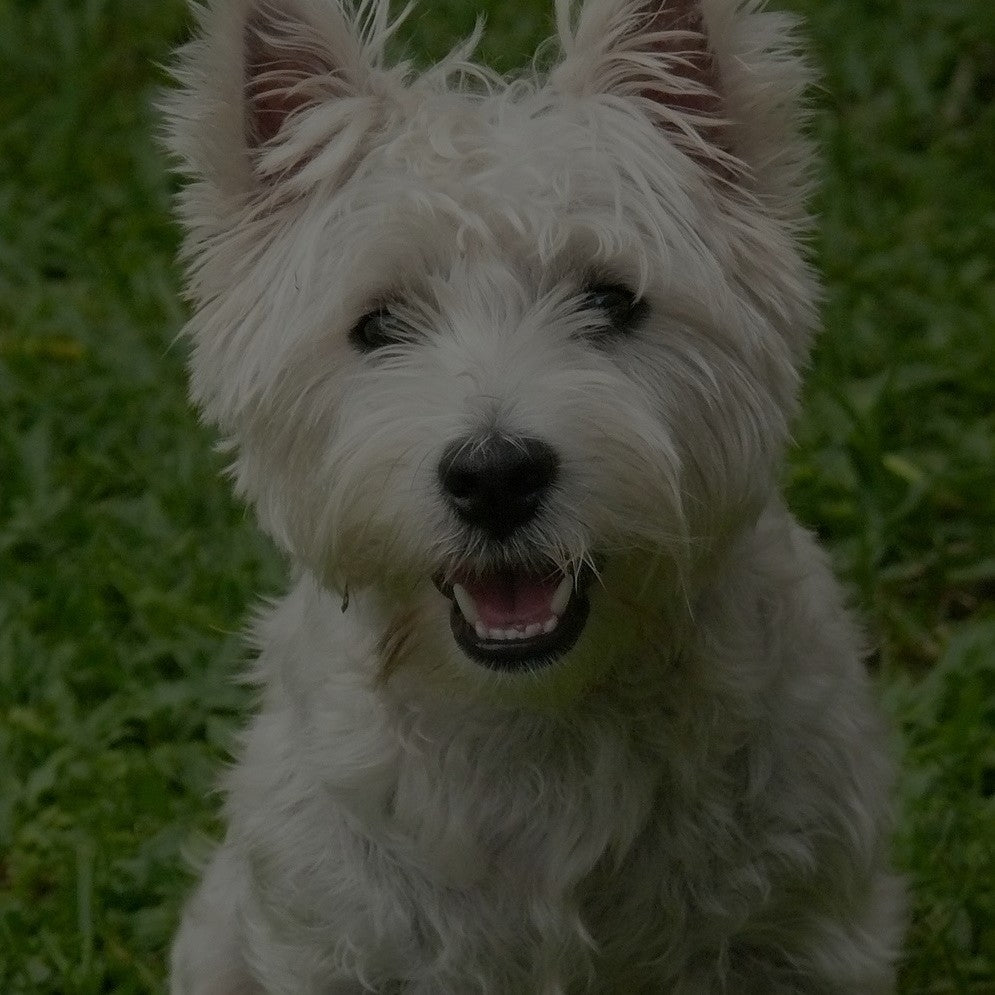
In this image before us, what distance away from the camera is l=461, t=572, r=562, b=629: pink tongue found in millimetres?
3639

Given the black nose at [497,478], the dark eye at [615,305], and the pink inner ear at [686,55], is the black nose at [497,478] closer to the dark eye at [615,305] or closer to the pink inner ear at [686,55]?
the dark eye at [615,305]

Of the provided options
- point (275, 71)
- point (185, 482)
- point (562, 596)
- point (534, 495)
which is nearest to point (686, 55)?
point (275, 71)

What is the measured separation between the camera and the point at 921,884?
5.14m

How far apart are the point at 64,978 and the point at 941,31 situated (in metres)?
5.74

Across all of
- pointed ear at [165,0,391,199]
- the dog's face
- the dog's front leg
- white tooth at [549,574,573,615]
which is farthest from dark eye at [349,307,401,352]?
the dog's front leg

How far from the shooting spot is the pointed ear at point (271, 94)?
3.74 metres

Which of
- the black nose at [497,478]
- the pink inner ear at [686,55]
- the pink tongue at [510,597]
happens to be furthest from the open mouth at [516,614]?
the pink inner ear at [686,55]

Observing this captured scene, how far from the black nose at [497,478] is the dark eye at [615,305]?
0.40m

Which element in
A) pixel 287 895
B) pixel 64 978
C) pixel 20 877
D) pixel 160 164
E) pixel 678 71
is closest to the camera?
pixel 678 71

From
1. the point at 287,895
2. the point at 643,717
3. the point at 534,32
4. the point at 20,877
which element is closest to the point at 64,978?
the point at 20,877

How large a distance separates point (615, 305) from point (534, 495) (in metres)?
0.48

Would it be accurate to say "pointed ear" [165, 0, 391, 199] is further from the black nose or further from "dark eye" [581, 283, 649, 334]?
the black nose

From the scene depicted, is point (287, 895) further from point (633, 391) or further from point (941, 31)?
point (941, 31)

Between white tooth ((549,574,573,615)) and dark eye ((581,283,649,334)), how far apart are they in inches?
19.0
